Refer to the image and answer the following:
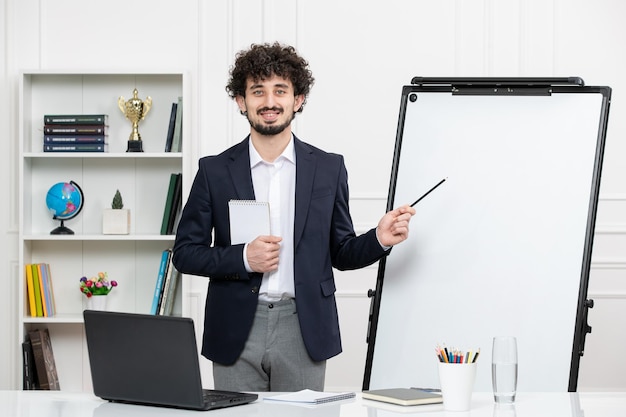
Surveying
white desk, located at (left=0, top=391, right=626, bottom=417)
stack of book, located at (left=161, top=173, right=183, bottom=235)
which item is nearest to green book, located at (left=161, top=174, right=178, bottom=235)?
stack of book, located at (left=161, top=173, right=183, bottom=235)

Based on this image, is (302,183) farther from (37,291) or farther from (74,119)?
(37,291)

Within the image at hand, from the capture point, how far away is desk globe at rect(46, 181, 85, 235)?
434 cm

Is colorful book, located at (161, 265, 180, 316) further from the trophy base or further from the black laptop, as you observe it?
the black laptop

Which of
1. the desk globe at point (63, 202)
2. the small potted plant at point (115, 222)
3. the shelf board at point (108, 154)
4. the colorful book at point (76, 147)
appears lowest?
the small potted plant at point (115, 222)

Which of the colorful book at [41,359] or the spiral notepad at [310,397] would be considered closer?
the spiral notepad at [310,397]

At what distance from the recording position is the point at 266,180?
8.61ft

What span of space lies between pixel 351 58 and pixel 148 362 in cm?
289

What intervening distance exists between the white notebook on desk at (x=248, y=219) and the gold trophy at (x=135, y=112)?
6.28 feet

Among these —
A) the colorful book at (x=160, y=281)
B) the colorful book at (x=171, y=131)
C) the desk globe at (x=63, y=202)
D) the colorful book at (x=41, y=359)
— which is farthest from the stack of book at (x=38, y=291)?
the colorful book at (x=171, y=131)

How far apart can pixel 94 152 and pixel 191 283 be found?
82cm

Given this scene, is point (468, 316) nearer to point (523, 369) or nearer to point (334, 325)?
point (523, 369)

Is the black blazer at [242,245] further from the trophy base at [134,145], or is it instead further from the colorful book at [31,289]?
the colorful book at [31,289]

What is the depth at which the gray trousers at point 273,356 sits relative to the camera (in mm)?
2463

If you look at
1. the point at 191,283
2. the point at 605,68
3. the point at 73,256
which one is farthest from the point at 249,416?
the point at 605,68
